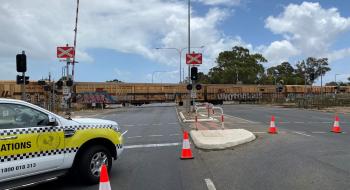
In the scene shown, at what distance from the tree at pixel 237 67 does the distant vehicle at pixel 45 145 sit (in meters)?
127

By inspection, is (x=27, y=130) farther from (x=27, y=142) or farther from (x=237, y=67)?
(x=237, y=67)

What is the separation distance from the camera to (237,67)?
135500 millimetres

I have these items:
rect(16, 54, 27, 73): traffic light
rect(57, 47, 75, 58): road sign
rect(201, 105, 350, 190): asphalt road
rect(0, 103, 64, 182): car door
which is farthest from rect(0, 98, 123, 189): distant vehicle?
rect(57, 47, 75, 58): road sign

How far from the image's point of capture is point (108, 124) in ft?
27.6

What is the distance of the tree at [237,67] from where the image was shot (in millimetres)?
136000

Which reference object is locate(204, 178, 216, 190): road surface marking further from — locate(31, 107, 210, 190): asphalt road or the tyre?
the tyre

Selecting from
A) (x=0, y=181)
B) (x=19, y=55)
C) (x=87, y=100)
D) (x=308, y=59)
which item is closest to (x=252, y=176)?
(x=0, y=181)

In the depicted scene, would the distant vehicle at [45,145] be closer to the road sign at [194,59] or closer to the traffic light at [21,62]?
the traffic light at [21,62]

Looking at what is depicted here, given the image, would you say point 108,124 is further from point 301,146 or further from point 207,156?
point 301,146

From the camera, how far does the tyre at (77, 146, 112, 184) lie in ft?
25.1

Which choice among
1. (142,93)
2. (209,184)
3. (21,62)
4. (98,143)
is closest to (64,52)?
(21,62)

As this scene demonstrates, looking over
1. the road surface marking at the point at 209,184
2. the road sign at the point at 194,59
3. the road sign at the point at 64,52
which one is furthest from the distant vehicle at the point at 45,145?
the road sign at the point at 194,59

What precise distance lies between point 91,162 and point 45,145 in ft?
3.64

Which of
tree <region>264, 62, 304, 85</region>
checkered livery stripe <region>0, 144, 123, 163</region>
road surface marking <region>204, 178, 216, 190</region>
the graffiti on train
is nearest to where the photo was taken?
checkered livery stripe <region>0, 144, 123, 163</region>
